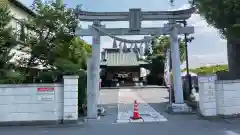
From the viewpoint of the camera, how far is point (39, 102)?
1155 cm

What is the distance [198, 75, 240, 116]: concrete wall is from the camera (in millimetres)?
12039

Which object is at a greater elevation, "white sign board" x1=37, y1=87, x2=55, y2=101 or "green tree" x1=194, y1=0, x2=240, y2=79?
"green tree" x1=194, y1=0, x2=240, y2=79

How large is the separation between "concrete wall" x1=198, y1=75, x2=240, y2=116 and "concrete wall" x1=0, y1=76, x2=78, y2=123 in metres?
5.54

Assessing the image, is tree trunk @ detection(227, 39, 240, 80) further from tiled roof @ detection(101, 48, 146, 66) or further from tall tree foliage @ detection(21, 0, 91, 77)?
tiled roof @ detection(101, 48, 146, 66)

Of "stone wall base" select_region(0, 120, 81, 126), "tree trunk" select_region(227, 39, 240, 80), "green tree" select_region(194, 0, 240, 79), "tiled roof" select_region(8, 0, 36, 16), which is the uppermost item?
"tiled roof" select_region(8, 0, 36, 16)

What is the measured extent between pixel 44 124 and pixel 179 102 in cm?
668

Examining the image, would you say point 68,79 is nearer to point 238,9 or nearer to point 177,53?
point 177,53

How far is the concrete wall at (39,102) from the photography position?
37.4 ft

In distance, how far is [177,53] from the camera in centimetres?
1453

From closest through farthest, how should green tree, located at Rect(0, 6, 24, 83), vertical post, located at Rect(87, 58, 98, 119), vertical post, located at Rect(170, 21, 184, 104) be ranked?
vertical post, located at Rect(87, 58, 98, 119) < vertical post, located at Rect(170, 21, 184, 104) < green tree, located at Rect(0, 6, 24, 83)

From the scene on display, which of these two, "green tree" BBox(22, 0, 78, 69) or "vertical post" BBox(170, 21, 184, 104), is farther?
"green tree" BBox(22, 0, 78, 69)

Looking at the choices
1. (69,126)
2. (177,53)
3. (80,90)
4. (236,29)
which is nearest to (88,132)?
(69,126)

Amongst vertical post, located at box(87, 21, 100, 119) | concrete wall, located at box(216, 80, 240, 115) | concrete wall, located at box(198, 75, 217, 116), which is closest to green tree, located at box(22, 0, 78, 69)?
vertical post, located at box(87, 21, 100, 119)

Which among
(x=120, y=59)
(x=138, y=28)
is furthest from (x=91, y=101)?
(x=120, y=59)
